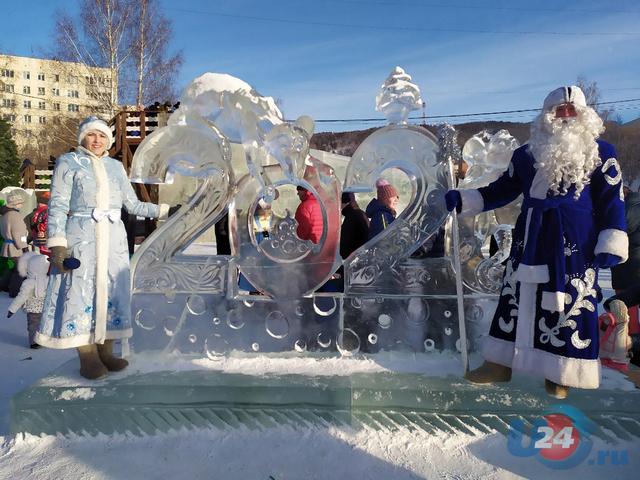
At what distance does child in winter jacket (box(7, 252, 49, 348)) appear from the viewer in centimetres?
414

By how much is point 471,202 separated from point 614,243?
660 millimetres

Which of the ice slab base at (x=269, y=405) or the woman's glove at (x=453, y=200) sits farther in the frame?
the woman's glove at (x=453, y=200)

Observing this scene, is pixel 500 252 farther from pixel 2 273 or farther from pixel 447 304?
pixel 2 273

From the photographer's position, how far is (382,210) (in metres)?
3.81

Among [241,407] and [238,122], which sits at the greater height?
[238,122]

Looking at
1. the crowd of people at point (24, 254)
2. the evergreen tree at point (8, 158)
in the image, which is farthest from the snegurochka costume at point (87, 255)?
the evergreen tree at point (8, 158)

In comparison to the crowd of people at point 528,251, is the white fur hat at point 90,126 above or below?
above

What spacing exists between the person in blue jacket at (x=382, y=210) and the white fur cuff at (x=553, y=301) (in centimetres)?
176

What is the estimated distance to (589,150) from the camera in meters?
2.11

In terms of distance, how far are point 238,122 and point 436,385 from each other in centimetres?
174

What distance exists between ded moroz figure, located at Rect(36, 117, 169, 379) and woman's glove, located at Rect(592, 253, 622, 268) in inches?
90.0

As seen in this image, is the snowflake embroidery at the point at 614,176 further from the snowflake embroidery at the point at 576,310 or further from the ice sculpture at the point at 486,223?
the ice sculpture at the point at 486,223

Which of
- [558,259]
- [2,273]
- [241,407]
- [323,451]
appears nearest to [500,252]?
[558,259]

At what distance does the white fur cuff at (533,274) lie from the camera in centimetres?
209
